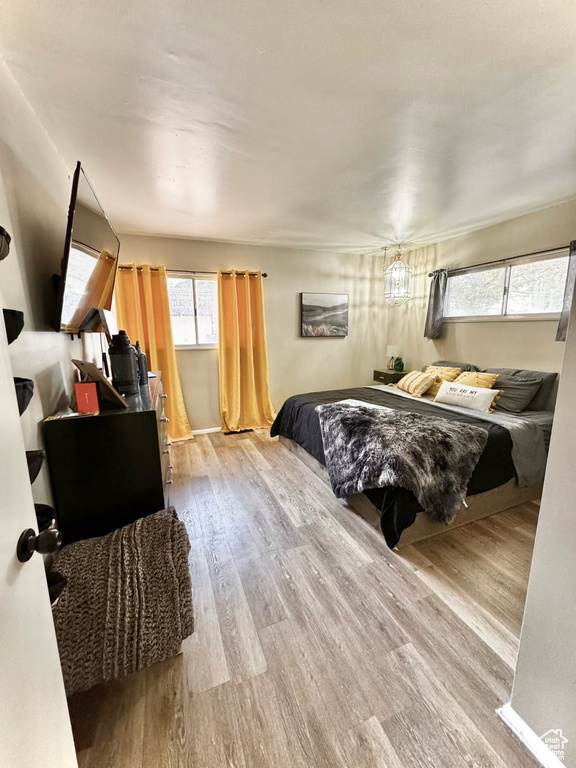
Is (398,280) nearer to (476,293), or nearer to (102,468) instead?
(476,293)

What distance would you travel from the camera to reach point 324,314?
4.39 metres

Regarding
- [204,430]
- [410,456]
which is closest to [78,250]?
[410,456]

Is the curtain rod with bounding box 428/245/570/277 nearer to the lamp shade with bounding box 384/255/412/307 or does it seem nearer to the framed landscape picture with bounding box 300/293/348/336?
the lamp shade with bounding box 384/255/412/307

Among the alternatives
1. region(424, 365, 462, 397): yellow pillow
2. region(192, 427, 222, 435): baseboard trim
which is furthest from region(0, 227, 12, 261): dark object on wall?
region(424, 365, 462, 397): yellow pillow

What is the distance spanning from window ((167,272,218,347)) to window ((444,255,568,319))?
298 cm

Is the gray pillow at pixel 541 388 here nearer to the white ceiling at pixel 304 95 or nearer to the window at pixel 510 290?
the window at pixel 510 290

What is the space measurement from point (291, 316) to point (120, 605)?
367 cm

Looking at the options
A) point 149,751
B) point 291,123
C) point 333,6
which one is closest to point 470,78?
point 333,6

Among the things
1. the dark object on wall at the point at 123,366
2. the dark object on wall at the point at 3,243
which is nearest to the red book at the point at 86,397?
the dark object on wall at the point at 123,366

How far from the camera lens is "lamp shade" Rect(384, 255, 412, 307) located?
159 inches

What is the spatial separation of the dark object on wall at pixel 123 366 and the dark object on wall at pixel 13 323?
3.37 ft

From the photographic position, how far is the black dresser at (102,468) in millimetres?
1374

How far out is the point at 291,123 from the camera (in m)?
1.56

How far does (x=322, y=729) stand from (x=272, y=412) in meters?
3.28
